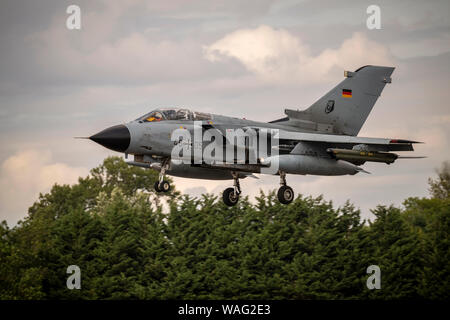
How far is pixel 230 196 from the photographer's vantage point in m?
33.5

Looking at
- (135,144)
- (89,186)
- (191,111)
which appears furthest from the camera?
(89,186)

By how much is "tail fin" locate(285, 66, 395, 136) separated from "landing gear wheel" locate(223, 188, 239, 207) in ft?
14.6

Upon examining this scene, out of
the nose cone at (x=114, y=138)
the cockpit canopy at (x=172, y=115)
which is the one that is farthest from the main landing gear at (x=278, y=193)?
the nose cone at (x=114, y=138)

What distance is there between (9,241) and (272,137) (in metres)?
50.1

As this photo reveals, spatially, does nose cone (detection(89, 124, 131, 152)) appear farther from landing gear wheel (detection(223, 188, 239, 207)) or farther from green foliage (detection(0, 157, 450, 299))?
green foliage (detection(0, 157, 450, 299))

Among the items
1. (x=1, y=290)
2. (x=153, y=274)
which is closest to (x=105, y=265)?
(x=153, y=274)

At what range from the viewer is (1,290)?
6919 cm

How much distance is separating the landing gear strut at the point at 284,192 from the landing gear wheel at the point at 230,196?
2188 mm

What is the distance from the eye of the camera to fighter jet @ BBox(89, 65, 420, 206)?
30.5 m

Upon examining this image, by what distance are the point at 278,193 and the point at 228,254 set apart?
1523 inches

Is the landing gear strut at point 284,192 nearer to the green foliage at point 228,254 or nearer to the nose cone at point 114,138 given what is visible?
the nose cone at point 114,138

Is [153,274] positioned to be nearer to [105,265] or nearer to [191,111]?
[105,265]

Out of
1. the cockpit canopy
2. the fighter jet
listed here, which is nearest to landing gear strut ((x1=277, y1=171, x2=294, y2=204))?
the fighter jet
